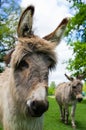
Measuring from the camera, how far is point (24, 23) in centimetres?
452

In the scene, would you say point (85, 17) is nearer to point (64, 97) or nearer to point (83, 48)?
point (83, 48)

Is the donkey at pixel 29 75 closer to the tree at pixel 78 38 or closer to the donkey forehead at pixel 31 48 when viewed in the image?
the donkey forehead at pixel 31 48

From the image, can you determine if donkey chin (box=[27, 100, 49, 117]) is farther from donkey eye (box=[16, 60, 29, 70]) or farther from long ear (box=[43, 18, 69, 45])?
long ear (box=[43, 18, 69, 45])

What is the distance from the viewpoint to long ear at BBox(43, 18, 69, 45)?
15.7 feet

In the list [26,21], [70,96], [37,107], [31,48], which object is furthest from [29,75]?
[70,96]

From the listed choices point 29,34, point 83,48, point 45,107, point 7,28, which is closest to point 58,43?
point 29,34

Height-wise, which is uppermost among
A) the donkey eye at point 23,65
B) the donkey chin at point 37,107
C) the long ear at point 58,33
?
the long ear at point 58,33

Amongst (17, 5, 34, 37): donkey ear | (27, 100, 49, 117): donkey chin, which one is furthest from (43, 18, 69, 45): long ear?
(27, 100, 49, 117): donkey chin

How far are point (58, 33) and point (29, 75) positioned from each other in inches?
35.9

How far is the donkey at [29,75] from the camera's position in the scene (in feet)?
13.1

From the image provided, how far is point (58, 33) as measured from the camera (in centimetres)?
479

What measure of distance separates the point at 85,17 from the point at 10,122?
29886 millimetres

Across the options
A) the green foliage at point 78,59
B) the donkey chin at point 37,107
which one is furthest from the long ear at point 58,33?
the green foliage at point 78,59

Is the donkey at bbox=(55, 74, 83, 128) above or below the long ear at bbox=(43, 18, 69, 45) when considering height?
below
